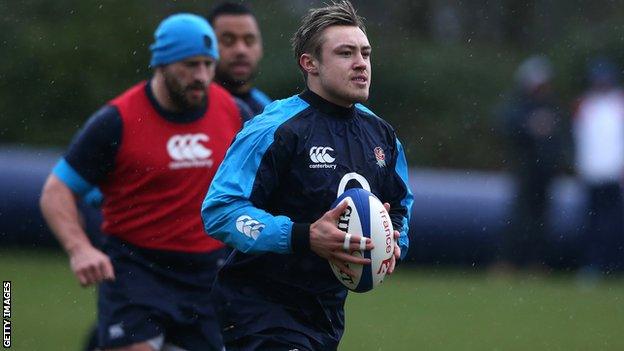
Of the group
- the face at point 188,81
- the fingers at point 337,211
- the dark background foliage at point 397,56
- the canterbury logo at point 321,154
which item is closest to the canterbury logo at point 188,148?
the face at point 188,81

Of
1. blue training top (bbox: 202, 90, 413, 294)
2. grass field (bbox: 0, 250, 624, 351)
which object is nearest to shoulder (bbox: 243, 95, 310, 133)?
blue training top (bbox: 202, 90, 413, 294)

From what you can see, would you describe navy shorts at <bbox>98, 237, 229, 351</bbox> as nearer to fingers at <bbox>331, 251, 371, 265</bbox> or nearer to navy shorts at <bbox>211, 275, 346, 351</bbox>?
navy shorts at <bbox>211, 275, 346, 351</bbox>

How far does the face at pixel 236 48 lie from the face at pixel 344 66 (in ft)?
8.79

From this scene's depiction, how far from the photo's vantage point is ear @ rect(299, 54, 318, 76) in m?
5.84

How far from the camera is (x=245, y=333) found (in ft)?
18.4

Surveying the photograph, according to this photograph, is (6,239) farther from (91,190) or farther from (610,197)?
(91,190)

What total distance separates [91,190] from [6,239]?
859 centimetres

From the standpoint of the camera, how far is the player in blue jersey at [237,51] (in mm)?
8398

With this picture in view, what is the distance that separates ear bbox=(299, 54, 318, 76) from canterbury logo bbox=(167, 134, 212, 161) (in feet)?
4.52

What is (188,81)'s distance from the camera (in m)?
7.24

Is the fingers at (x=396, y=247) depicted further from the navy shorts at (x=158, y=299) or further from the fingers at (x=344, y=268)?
the navy shorts at (x=158, y=299)

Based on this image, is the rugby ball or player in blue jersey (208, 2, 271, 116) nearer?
the rugby ball

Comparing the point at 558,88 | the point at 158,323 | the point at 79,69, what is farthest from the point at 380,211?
the point at 558,88

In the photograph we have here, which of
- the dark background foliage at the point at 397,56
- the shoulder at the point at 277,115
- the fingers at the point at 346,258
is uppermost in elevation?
the shoulder at the point at 277,115
